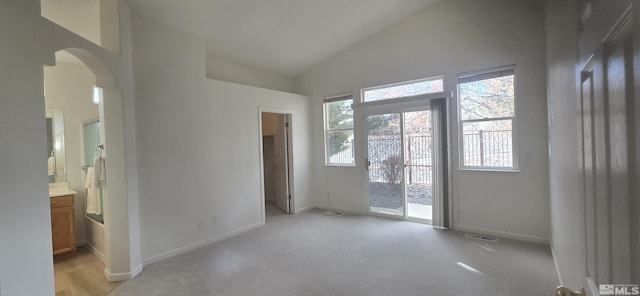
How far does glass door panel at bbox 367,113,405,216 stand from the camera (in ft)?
15.3

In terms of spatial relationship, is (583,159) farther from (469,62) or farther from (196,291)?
(469,62)

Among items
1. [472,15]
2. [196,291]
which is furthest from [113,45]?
[472,15]

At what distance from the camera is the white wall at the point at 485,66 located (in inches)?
135

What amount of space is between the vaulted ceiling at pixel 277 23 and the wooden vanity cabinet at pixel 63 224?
8.92ft

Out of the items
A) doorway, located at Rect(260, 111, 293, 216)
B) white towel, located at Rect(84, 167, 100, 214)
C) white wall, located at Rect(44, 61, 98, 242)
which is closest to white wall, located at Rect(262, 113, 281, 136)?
doorway, located at Rect(260, 111, 293, 216)

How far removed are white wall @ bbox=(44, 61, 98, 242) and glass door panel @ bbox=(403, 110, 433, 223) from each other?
5.04m

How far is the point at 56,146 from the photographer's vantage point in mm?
3881

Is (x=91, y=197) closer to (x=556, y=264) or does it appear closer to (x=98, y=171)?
(x=98, y=171)

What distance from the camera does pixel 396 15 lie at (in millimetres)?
4359

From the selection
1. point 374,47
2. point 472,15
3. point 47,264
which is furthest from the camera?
point 374,47

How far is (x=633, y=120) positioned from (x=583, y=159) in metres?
0.60

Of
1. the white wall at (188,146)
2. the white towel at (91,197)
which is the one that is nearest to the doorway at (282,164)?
the white wall at (188,146)

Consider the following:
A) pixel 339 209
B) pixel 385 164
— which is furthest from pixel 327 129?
pixel 339 209

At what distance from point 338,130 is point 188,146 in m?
2.91
